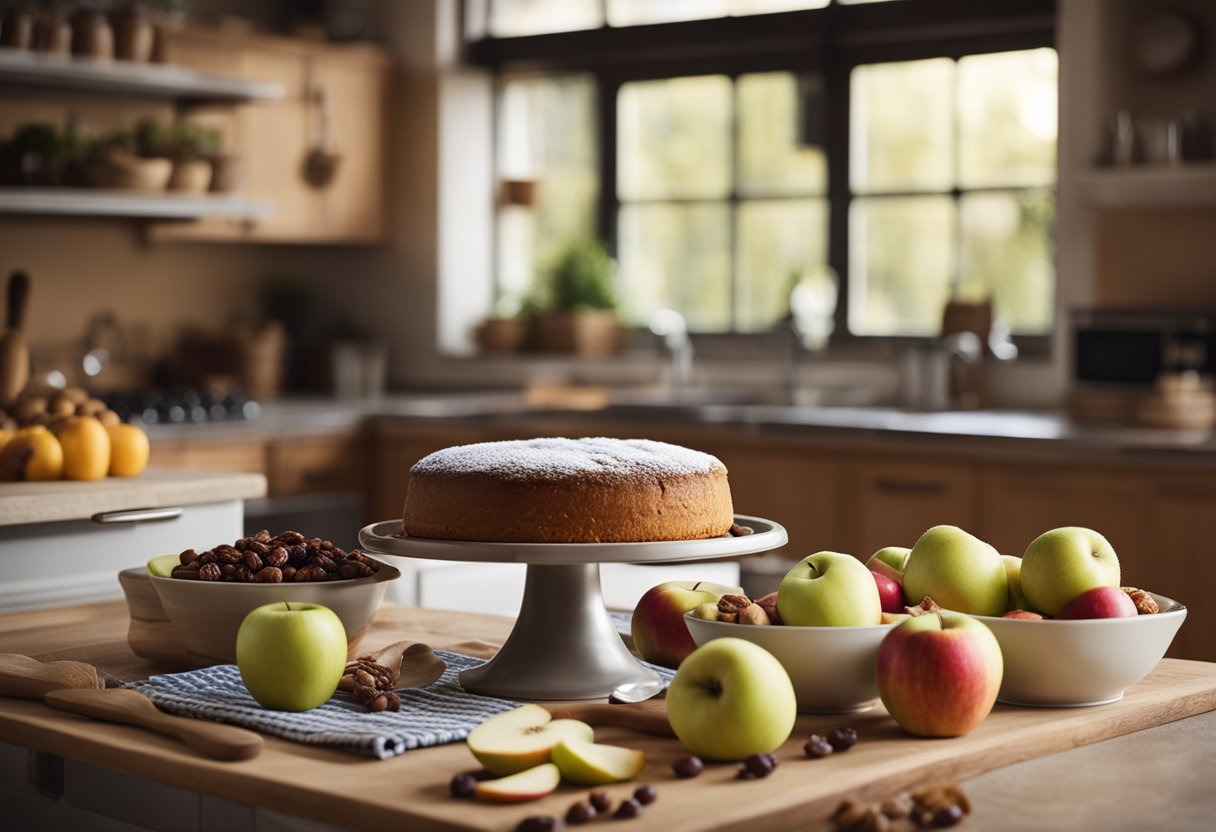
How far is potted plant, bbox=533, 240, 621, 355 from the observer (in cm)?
581

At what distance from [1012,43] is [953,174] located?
0.43 m

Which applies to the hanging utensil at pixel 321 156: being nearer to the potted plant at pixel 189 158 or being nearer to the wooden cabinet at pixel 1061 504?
the potted plant at pixel 189 158

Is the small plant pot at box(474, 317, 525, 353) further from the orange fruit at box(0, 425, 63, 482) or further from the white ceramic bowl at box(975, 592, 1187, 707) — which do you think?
the white ceramic bowl at box(975, 592, 1187, 707)

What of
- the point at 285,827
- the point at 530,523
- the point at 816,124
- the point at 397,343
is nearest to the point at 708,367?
the point at 816,124

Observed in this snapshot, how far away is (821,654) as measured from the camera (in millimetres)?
1456

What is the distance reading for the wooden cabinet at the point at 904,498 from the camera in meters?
4.12

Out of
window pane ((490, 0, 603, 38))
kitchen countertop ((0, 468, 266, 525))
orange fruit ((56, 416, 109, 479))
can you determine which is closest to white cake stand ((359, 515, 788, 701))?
kitchen countertop ((0, 468, 266, 525))

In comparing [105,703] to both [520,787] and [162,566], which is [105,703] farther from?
[520,787]

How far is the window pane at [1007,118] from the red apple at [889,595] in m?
3.65

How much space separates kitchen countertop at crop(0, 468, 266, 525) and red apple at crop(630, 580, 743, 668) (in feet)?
4.06

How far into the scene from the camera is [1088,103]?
462 cm

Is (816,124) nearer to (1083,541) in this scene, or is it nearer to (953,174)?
(953,174)

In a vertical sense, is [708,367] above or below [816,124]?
below

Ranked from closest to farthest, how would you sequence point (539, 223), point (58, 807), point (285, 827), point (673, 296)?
point (285, 827) → point (58, 807) → point (673, 296) → point (539, 223)
